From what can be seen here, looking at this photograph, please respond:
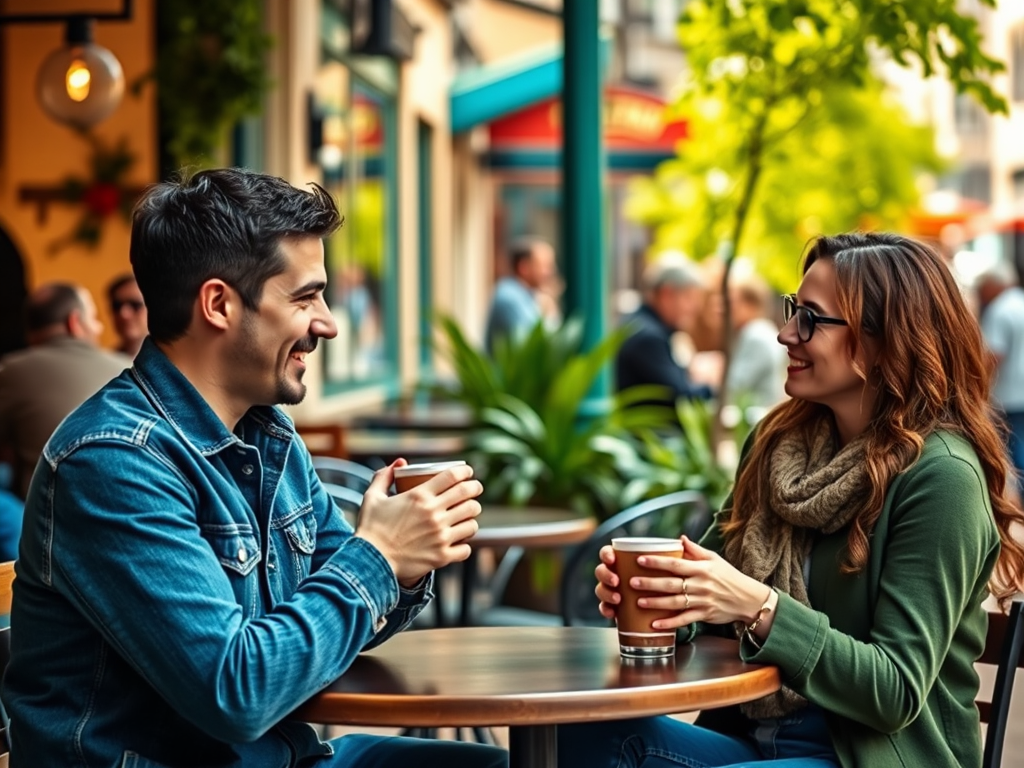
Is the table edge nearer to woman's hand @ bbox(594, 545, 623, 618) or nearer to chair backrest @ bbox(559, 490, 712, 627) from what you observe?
woman's hand @ bbox(594, 545, 623, 618)

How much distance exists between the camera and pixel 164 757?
77.0 inches

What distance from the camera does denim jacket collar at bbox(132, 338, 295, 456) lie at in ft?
6.70

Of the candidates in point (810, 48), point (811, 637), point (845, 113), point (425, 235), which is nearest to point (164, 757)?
point (811, 637)

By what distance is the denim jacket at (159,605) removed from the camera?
1.84 m

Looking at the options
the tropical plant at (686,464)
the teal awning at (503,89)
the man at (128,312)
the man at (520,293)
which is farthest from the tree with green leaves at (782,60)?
the teal awning at (503,89)

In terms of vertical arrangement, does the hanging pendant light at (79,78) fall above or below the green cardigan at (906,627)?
above

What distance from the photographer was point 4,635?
236cm

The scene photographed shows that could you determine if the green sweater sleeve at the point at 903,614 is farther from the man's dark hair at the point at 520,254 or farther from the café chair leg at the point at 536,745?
the man's dark hair at the point at 520,254

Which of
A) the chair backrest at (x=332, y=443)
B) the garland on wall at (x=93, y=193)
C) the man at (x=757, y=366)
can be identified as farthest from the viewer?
the man at (x=757, y=366)

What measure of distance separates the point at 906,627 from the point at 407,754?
784 mm

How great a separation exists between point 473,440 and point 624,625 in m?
4.46

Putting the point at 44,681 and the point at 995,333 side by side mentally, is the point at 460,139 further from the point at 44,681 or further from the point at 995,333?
the point at 44,681

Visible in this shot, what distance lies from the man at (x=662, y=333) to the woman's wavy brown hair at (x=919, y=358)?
15.4 ft

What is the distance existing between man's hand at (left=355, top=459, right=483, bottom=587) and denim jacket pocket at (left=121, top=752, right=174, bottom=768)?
39cm
